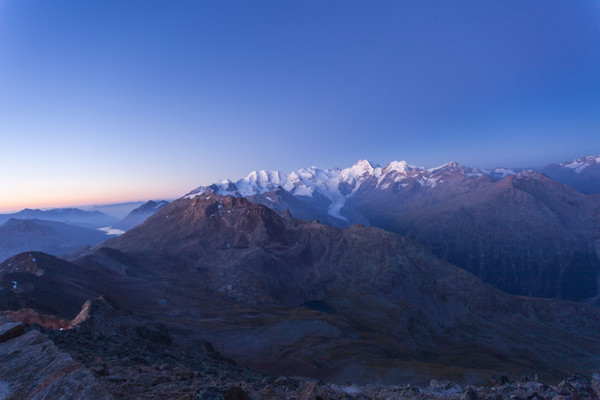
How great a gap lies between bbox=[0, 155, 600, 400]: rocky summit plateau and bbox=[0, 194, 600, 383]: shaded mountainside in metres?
0.46

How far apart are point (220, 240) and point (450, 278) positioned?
8917 centimetres

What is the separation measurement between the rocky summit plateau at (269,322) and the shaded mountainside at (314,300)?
46cm

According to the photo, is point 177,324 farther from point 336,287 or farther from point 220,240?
point 220,240

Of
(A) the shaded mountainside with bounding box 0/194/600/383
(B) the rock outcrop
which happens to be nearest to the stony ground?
(B) the rock outcrop

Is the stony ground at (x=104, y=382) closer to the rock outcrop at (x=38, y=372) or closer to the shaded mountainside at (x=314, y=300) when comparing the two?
the rock outcrop at (x=38, y=372)

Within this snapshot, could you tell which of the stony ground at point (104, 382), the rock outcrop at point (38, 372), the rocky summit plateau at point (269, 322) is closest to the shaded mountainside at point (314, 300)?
the rocky summit plateau at point (269, 322)

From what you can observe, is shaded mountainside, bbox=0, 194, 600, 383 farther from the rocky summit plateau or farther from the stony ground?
the stony ground

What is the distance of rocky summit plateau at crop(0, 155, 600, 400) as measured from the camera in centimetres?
1199

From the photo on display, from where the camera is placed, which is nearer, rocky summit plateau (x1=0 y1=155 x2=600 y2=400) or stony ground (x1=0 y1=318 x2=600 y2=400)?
stony ground (x1=0 y1=318 x2=600 y2=400)

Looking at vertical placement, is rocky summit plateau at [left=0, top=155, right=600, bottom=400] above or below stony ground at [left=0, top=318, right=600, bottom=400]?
below

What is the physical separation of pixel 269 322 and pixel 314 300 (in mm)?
40451

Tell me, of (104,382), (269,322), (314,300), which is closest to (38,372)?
(104,382)

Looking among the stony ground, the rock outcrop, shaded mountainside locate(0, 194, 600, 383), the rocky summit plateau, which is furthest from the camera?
shaded mountainside locate(0, 194, 600, 383)

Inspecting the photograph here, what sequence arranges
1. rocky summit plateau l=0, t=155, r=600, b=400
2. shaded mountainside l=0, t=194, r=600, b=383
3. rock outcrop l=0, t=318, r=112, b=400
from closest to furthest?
rock outcrop l=0, t=318, r=112, b=400 < rocky summit plateau l=0, t=155, r=600, b=400 < shaded mountainside l=0, t=194, r=600, b=383
